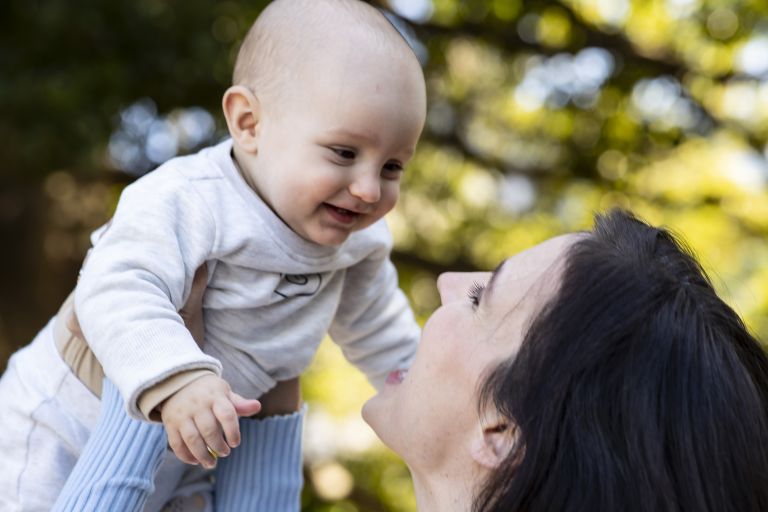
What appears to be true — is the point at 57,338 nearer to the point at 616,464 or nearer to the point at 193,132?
the point at 616,464

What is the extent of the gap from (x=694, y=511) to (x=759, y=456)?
0.52 ft

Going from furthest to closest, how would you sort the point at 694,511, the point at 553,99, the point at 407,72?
the point at 553,99 < the point at 407,72 < the point at 694,511

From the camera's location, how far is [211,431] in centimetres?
156

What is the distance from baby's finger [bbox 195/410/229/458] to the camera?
1558 millimetres

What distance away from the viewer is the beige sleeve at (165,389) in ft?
5.24

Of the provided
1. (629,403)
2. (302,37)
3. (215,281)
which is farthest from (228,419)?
(302,37)

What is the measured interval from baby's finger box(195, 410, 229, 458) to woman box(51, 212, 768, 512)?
38 centimetres

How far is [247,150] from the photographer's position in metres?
1.97

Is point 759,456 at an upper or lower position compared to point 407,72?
lower

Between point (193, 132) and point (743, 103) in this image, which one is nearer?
point (193, 132)

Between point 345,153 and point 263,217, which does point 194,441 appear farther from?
point 345,153

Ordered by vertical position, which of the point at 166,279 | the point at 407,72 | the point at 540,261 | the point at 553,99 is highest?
the point at 407,72

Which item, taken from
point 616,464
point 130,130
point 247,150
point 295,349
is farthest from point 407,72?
point 130,130

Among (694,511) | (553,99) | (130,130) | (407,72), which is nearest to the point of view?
(694,511)
